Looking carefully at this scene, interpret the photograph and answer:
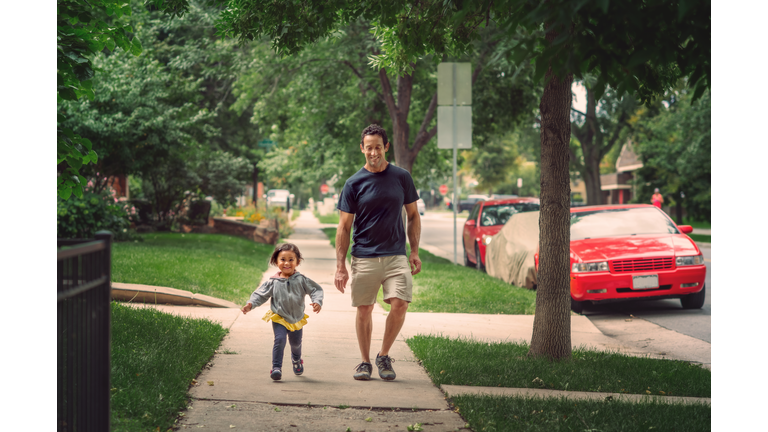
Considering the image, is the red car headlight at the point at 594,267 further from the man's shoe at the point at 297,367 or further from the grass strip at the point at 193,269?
the man's shoe at the point at 297,367

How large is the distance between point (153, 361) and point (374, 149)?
2264 millimetres

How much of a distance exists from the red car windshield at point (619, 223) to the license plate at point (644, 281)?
112 centimetres

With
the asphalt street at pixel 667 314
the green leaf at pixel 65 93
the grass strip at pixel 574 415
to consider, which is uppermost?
the green leaf at pixel 65 93

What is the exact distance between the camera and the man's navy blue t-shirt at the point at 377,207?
4.99 meters

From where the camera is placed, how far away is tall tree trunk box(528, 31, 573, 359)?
573 cm

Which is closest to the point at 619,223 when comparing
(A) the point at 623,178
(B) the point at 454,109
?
(B) the point at 454,109

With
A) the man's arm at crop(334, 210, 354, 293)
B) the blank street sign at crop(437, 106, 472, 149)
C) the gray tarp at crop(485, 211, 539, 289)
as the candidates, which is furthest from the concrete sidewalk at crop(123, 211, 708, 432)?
the blank street sign at crop(437, 106, 472, 149)

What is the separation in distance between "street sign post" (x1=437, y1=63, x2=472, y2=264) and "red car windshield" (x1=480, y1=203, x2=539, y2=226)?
783 mm

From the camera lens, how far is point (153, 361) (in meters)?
4.95

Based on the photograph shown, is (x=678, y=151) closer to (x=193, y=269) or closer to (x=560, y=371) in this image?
(x=193, y=269)

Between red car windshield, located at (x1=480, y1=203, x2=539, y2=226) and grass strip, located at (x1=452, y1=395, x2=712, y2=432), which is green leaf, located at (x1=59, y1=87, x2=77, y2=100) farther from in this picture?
red car windshield, located at (x1=480, y1=203, x2=539, y2=226)

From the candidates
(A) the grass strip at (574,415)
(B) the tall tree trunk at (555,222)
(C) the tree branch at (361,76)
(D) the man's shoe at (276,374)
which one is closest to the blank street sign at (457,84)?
(C) the tree branch at (361,76)

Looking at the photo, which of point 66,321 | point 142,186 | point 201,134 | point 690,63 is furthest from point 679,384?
point 142,186

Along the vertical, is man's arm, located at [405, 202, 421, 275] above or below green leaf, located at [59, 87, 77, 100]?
below
